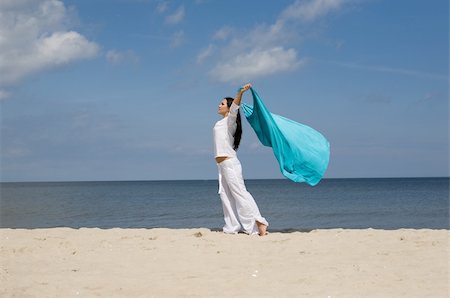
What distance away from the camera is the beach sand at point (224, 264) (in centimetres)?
517

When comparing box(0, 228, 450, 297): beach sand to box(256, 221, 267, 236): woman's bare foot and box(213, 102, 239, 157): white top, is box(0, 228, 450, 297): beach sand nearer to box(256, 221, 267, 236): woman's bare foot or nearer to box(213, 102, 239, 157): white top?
box(256, 221, 267, 236): woman's bare foot

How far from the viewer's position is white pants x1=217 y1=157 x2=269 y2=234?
8625mm

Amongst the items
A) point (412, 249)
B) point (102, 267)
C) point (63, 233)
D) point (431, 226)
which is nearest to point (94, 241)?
point (63, 233)

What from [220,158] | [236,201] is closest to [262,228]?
[236,201]

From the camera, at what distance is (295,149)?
9.02 metres

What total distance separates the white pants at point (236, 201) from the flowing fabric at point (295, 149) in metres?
0.73

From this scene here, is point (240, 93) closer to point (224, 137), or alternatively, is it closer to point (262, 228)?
point (224, 137)

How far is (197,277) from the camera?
5.61m

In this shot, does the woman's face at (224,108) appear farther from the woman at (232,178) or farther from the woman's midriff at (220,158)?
the woman's midriff at (220,158)

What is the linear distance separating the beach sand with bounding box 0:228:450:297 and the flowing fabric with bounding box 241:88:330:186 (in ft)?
3.20

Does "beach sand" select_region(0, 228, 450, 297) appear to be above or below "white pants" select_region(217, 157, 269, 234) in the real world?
below

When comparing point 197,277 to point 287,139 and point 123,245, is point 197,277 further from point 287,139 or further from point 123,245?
point 287,139

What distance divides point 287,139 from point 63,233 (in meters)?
3.82

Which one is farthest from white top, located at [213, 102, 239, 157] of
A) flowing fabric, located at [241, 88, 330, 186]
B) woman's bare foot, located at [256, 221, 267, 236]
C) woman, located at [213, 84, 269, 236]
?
woman's bare foot, located at [256, 221, 267, 236]
